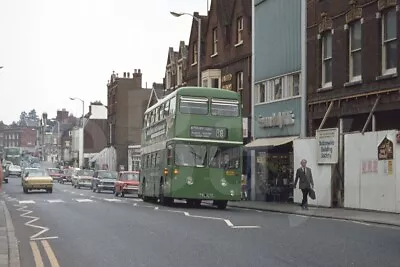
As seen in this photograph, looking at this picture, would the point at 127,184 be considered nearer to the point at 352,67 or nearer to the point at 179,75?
the point at 179,75

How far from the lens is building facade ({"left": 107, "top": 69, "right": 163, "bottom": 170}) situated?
8294cm

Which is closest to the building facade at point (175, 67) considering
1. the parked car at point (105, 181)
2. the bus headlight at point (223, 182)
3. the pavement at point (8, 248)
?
the parked car at point (105, 181)

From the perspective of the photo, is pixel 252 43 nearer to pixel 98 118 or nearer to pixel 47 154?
pixel 98 118

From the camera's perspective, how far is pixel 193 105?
2517cm

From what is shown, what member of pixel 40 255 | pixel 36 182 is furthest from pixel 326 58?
pixel 36 182

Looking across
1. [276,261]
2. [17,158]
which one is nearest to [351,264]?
[276,261]

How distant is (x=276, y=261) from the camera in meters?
10.7

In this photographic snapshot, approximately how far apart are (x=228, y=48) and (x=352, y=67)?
49.0 ft

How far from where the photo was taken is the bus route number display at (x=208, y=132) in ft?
82.1

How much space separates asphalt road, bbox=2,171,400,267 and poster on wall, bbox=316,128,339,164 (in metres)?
5.66

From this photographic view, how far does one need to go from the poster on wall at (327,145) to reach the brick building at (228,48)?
966 cm

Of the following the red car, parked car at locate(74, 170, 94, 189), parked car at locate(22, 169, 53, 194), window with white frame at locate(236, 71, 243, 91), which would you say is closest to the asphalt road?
window with white frame at locate(236, 71, 243, 91)

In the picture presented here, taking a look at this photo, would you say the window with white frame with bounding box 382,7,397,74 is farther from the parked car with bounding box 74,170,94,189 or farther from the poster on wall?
the parked car with bounding box 74,170,94,189

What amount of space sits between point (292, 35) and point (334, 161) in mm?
8164
